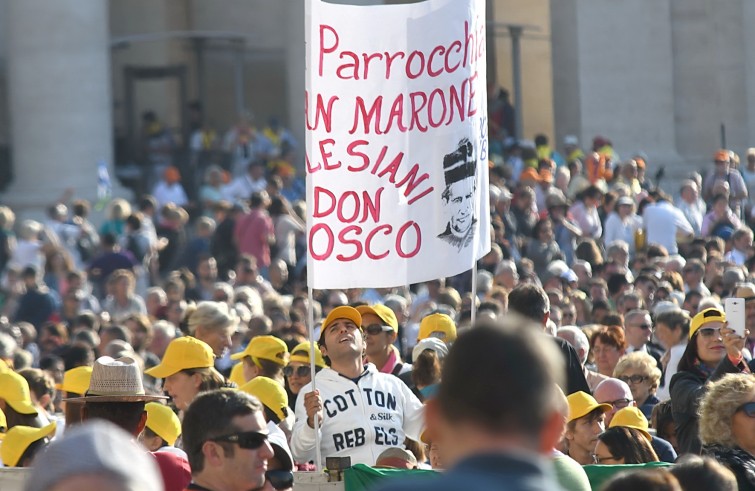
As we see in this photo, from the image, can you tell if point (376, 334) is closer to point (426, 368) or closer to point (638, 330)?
point (426, 368)

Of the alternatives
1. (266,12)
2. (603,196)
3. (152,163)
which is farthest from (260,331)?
(266,12)

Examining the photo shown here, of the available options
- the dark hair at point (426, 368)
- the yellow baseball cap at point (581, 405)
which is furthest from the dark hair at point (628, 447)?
the dark hair at point (426, 368)

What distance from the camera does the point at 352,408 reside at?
7.89 metres

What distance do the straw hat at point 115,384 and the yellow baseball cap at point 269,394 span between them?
1.95 metres

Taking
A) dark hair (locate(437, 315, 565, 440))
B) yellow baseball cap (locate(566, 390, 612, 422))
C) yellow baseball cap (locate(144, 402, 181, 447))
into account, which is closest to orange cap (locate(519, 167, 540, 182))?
yellow baseball cap (locate(566, 390, 612, 422))

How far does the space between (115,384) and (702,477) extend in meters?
2.02

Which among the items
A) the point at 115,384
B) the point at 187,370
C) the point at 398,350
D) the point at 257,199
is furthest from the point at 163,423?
the point at 257,199

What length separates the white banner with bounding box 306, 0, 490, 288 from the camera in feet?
27.0

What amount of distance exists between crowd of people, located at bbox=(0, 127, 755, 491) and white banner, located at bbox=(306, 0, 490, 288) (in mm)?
383

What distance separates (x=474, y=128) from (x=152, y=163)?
792 inches

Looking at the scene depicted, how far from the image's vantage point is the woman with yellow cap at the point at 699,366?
8047mm

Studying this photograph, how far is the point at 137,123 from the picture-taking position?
32500mm

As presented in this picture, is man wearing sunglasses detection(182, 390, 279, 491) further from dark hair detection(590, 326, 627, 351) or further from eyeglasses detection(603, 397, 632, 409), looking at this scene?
dark hair detection(590, 326, 627, 351)

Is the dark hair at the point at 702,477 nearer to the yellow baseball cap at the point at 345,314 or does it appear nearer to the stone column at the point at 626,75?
the yellow baseball cap at the point at 345,314
